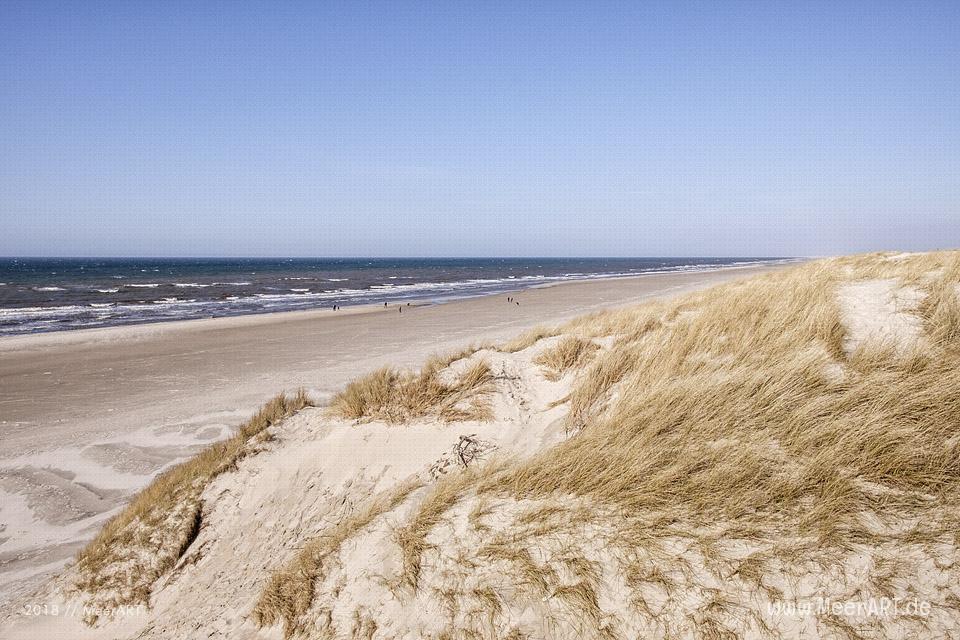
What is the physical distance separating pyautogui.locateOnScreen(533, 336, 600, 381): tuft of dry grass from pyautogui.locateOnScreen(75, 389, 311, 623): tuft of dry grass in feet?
12.1

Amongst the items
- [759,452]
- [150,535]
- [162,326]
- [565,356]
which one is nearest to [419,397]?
[565,356]

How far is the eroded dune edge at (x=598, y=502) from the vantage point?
2.81 meters

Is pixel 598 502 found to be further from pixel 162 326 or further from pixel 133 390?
pixel 162 326

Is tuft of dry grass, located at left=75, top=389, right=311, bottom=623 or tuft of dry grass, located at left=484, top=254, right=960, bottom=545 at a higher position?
tuft of dry grass, located at left=484, top=254, right=960, bottom=545

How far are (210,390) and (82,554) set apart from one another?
639 cm

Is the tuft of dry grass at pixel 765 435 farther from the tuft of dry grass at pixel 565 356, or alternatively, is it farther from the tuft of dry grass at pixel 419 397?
the tuft of dry grass at pixel 419 397

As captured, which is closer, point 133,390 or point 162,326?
point 133,390

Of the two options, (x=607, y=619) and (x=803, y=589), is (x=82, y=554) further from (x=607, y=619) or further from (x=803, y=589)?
(x=803, y=589)

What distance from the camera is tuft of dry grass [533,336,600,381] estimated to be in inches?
249

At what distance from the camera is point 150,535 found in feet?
16.2

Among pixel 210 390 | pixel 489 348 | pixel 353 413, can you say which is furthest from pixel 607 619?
pixel 210 390

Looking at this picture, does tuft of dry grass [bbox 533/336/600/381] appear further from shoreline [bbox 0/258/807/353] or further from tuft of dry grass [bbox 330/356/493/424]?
shoreline [bbox 0/258/807/353]

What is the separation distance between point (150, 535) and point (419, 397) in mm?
3068

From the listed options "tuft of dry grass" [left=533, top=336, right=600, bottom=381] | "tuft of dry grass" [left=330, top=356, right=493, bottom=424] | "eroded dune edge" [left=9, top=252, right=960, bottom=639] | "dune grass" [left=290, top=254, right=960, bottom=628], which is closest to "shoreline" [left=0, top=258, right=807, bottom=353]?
"eroded dune edge" [left=9, top=252, right=960, bottom=639]
